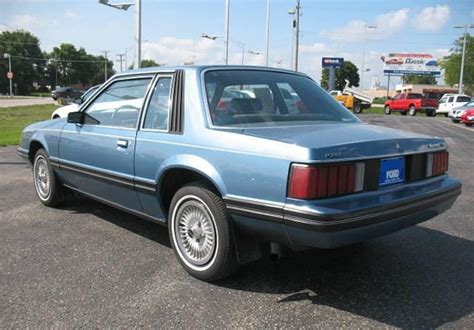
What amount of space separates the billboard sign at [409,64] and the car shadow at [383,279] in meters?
78.5

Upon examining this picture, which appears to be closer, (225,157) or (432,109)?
(225,157)

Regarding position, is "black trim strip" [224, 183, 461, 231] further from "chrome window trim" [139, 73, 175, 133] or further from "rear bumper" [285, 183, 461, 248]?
"chrome window trim" [139, 73, 175, 133]

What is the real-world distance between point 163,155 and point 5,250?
1.73 m

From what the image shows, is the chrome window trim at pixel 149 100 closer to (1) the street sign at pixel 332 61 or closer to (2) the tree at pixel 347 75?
(1) the street sign at pixel 332 61

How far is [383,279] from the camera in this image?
3719mm

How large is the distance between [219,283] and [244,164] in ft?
3.22

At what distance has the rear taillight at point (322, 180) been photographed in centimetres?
294

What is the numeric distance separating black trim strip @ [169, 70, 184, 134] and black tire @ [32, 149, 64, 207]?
2284 mm

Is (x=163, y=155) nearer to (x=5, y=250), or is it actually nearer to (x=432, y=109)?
(x=5, y=250)

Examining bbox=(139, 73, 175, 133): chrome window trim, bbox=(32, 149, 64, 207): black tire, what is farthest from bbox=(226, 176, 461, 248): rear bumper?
bbox=(32, 149, 64, 207): black tire

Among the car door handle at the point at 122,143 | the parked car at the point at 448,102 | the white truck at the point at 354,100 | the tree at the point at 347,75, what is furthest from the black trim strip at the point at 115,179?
the tree at the point at 347,75

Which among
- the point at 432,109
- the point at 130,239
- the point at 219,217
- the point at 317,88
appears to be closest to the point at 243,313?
the point at 219,217

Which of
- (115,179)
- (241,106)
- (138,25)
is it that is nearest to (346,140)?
(241,106)

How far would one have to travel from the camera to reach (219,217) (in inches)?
133
